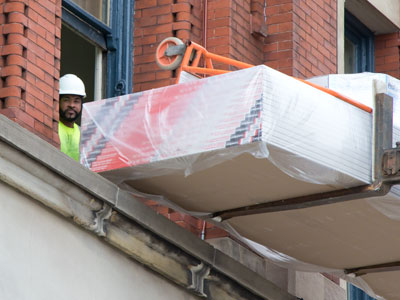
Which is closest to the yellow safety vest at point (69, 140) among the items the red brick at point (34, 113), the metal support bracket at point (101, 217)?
the red brick at point (34, 113)

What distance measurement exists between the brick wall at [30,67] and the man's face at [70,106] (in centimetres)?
67

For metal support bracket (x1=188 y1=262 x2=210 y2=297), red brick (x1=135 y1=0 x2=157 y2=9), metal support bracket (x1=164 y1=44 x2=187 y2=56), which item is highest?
red brick (x1=135 y1=0 x2=157 y2=9)

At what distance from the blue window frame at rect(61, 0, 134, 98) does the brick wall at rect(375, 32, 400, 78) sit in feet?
15.5

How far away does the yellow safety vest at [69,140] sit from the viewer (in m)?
10.6

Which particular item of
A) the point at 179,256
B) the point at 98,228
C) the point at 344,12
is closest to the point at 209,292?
the point at 179,256

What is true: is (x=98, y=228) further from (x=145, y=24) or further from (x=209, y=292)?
(x=145, y=24)

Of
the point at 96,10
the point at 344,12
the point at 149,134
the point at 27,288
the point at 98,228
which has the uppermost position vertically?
the point at 344,12

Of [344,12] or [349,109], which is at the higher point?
[344,12]

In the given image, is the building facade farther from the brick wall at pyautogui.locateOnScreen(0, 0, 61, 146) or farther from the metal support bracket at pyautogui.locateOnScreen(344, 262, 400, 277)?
the metal support bracket at pyautogui.locateOnScreen(344, 262, 400, 277)

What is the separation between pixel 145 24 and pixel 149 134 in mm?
2997

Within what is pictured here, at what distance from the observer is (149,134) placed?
9422mm

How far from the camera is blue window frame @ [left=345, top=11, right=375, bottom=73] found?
52.2ft

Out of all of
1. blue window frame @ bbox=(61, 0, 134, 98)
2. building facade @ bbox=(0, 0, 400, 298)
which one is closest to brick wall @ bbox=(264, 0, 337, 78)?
building facade @ bbox=(0, 0, 400, 298)

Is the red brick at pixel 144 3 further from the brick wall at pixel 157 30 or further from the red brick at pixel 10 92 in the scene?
the red brick at pixel 10 92
